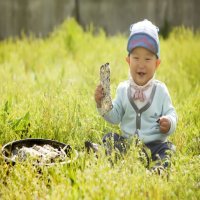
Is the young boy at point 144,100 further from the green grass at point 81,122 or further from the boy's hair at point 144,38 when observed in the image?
the green grass at point 81,122

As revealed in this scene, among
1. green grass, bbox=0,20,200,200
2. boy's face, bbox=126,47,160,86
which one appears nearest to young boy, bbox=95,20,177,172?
boy's face, bbox=126,47,160,86

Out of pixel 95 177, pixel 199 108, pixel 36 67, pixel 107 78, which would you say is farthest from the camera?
pixel 36 67

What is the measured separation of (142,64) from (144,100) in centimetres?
24

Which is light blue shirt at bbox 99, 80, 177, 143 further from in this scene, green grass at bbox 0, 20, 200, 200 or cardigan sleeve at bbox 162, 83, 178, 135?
green grass at bbox 0, 20, 200, 200

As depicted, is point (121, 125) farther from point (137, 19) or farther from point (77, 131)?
point (137, 19)

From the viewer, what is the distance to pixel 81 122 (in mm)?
3521

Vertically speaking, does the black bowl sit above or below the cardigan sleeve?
below

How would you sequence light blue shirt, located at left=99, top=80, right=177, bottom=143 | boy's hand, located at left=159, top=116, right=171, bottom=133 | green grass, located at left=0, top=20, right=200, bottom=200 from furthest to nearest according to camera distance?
light blue shirt, located at left=99, top=80, right=177, bottom=143 → boy's hand, located at left=159, top=116, right=171, bottom=133 → green grass, located at left=0, top=20, right=200, bottom=200

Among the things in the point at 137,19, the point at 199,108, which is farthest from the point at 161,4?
the point at 199,108

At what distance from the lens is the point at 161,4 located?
922 centimetres

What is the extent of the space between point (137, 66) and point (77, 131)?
0.71 meters

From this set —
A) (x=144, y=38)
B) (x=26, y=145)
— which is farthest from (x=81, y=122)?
(x=144, y=38)

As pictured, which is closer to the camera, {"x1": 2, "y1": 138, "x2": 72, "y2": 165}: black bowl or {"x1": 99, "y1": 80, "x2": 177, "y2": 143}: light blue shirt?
{"x1": 2, "y1": 138, "x2": 72, "y2": 165}: black bowl

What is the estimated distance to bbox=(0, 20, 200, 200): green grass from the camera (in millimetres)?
2395
